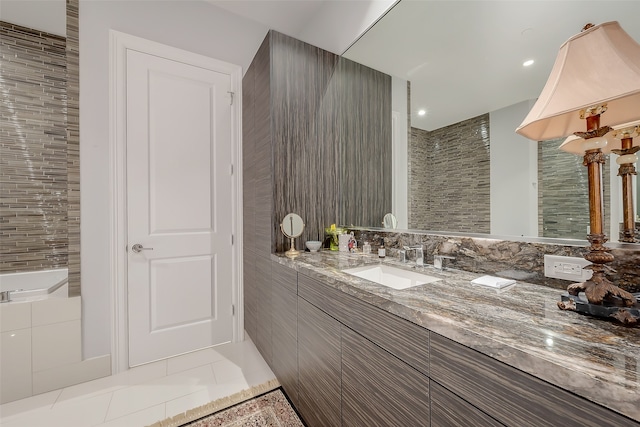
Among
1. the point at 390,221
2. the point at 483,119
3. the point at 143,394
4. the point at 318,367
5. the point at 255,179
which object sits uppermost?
the point at 483,119

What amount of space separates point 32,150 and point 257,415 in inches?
109

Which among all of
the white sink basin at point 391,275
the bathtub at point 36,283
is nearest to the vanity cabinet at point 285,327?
the white sink basin at point 391,275

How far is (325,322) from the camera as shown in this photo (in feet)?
3.90

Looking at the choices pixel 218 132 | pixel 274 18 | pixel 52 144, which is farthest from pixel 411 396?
pixel 52 144

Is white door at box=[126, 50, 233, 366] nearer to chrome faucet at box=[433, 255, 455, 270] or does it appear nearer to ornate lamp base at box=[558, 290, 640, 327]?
chrome faucet at box=[433, 255, 455, 270]

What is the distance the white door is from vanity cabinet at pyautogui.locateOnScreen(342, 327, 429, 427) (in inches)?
64.8

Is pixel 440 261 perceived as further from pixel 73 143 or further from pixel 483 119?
pixel 73 143

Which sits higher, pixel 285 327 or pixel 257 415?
pixel 285 327

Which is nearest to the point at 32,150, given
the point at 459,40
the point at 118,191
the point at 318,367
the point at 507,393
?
the point at 118,191

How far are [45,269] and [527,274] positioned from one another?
11.3ft

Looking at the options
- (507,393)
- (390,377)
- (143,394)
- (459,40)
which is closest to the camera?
(507,393)

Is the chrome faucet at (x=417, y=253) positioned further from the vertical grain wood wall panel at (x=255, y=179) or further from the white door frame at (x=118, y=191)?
the white door frame at (x=118, y=191)

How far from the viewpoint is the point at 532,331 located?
2.01ft

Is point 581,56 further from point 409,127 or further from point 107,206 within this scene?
point 107,206
